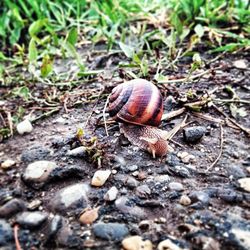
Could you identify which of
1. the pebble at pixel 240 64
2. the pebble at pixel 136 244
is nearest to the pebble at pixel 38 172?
the pebble at pixel 136 244

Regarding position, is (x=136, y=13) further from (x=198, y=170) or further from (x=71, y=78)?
(x=198, y=170)

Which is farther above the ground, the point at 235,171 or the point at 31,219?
the point at 31,219

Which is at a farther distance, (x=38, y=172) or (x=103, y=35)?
(x=103, y=35)

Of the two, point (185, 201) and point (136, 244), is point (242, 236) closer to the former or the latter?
point (185, 201)

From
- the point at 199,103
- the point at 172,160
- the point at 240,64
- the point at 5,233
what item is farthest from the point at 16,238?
the point at 240,64

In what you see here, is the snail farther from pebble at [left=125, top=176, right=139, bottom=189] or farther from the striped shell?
pebble at [left=125, top=176, right=139, bottom=189]
